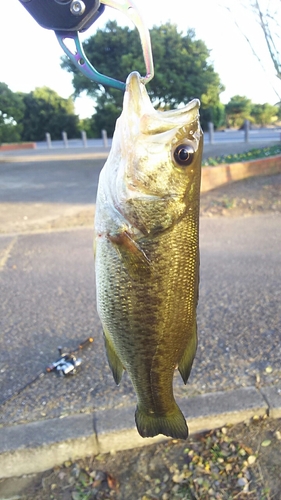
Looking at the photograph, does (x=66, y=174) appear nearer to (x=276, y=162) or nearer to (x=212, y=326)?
(x=276, y=162)

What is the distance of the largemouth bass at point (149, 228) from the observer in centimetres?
133

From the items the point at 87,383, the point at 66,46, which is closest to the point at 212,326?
the point at 87,383

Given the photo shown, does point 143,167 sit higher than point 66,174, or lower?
higher

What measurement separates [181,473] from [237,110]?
3614 centimetres

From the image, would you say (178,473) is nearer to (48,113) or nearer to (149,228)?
(149,228)

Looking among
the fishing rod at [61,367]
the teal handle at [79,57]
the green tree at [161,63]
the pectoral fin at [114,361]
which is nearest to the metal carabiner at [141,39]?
the teal handle at [79,57]

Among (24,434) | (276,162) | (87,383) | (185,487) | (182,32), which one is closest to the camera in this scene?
(185,487)

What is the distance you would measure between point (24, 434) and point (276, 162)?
28.7 ft

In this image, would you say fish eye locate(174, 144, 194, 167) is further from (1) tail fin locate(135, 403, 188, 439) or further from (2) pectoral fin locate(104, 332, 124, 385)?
(1) tail fin locate(135, 403, 188, 439)

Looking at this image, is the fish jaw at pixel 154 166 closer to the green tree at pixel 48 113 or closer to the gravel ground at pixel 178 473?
the gravel ground at pixel 178 473

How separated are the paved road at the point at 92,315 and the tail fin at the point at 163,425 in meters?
1.24

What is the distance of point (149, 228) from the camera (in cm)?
134

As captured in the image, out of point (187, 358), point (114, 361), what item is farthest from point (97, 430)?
point (187, 358)

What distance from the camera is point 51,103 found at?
33.7 metres
